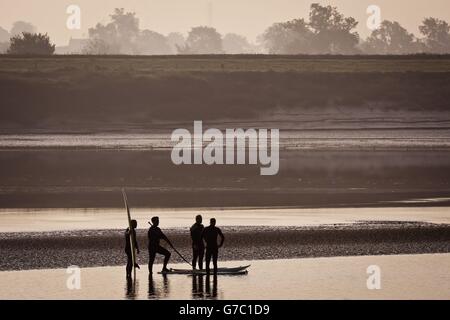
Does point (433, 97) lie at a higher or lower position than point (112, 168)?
higher

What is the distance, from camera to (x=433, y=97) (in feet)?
314

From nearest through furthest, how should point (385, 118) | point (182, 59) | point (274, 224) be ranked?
point (274, 224) → point (385, 118) → point (182, 59)

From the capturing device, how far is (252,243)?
35.6 m

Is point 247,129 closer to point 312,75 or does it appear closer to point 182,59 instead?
point 312,75

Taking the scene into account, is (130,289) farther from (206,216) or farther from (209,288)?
(206,216)

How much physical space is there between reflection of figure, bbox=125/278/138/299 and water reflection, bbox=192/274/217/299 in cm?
136

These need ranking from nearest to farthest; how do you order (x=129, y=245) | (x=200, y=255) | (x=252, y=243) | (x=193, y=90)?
(x=129, y=245), (x=200, y=255), (x=252, y=243), (x=193, y=90)

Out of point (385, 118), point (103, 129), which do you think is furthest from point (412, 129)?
→ point (103, 129)

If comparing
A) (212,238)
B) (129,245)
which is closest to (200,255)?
(212,238)

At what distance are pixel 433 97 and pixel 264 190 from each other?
46.9 m

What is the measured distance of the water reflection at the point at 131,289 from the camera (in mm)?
27281

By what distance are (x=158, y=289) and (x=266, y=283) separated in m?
2.58
